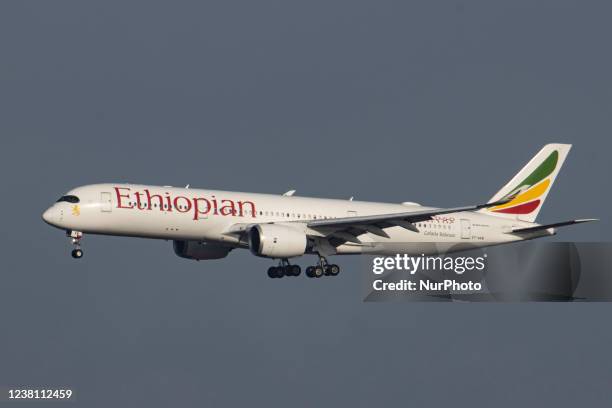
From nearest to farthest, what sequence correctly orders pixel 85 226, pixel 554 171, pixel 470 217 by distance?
1. pixel 85 226
2. pixel 470 217
3. pixel 554 171

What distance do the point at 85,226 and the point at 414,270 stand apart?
1811 cm

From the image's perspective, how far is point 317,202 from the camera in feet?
229

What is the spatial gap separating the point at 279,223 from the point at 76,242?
34.0 ft

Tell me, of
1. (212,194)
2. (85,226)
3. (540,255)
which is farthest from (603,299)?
(85,226)

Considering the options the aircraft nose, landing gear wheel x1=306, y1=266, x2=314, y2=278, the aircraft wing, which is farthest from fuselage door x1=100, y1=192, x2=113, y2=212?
landing gear wheel x1=306, y1=266, x2=314, y2=278

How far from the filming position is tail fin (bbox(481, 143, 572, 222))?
7669 centimetres

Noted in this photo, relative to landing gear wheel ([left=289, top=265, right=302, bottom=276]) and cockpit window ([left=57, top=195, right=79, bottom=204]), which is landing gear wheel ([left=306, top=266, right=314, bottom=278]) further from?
cockpit window ([left=57, top=195, right=79, bottom=204])

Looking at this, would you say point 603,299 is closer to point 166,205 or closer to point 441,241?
point 441,241

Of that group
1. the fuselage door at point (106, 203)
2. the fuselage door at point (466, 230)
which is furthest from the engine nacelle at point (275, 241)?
the fuselage door at point (466, 230)

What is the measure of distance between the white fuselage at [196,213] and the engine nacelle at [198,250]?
15.3 ft

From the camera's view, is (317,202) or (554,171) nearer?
(317,202)

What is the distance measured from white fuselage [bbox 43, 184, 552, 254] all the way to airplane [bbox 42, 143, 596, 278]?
0.05 m

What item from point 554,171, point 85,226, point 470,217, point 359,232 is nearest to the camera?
point 85,226

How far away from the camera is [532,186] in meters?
78.1
